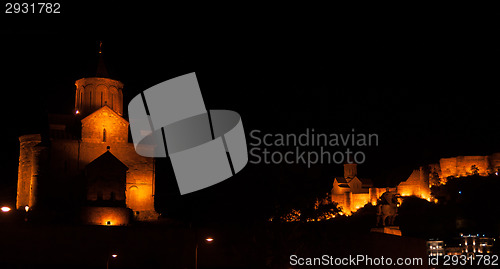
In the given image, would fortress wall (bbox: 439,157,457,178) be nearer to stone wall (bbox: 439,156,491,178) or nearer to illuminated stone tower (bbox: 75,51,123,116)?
stone wall (bbox: 439,156,491,178)

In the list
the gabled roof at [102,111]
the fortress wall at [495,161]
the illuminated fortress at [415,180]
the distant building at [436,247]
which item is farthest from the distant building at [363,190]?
the gabled roof at [102,111]

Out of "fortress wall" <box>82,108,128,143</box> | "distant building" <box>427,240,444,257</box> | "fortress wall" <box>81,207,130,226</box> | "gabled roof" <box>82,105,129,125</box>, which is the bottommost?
"distant building" <box>427,240,444,257</box>

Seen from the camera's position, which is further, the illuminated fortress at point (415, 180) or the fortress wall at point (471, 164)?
the fortress wall at point (471, 164)

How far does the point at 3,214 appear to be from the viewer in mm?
30516

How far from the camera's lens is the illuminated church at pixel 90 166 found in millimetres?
34219

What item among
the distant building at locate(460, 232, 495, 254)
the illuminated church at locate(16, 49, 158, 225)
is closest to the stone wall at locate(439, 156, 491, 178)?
the distant building at locate(460, 232, 495, 254)

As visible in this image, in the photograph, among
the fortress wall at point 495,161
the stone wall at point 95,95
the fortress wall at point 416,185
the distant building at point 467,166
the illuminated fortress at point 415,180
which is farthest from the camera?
the distant building at point 467,166

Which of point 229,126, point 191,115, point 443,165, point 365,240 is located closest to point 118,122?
point 191,115

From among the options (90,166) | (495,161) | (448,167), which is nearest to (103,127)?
(90,166)

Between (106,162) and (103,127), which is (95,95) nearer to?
(103,127)

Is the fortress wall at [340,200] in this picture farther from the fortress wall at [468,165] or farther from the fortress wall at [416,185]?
the fortress wall at [468,165]

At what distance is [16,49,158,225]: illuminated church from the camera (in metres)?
34.2

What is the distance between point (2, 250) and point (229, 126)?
661 inches

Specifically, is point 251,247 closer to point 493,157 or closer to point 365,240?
point 365,240
